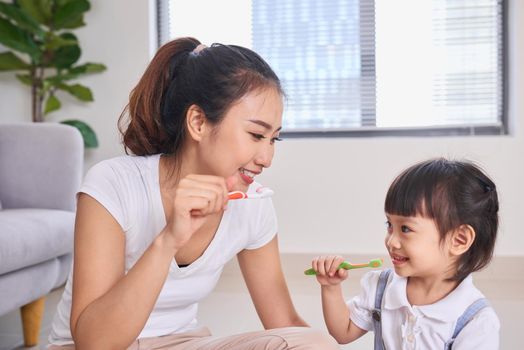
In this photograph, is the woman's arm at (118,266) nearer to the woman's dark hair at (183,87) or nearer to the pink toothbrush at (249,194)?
the pink toothbrush at (249,194)

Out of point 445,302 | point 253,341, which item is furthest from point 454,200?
point 253,341

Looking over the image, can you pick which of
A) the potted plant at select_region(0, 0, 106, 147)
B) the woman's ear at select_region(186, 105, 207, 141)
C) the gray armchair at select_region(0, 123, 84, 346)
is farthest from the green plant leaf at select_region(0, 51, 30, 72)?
the woman's ear at select_region(186, 105, 207, 141)

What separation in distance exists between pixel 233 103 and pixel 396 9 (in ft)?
9.05

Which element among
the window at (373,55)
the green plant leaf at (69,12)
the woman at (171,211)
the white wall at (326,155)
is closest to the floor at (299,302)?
the white wall at (326,155)

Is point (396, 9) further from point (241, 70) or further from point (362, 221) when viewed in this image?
point (241, 70)

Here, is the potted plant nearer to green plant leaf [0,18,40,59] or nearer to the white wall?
green plant leaf [0,18,40,59]

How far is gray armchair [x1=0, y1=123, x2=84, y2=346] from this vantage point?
2.17m

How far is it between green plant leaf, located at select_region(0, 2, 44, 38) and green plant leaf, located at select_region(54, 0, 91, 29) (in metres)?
0.12

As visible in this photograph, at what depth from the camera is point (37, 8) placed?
145 inches

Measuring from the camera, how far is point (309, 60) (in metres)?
3.98

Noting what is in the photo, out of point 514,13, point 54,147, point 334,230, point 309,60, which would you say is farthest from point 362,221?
point 54,147

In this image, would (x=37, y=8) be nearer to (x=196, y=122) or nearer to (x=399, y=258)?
(x=196, y=122)

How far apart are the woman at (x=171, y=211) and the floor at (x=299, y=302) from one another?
3.46 ft

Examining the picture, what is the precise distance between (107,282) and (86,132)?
2.73 metres
